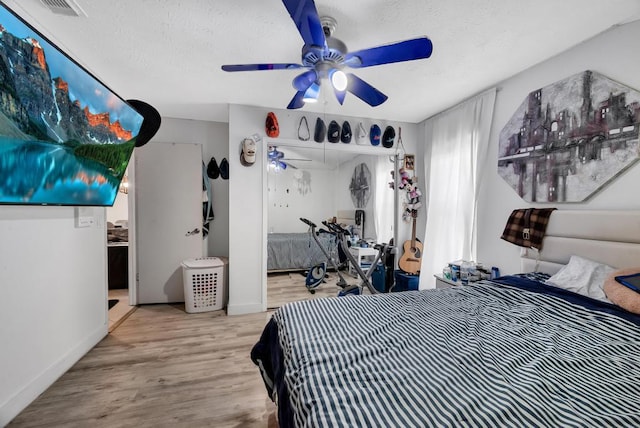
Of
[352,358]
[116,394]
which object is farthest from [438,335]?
[116,394]

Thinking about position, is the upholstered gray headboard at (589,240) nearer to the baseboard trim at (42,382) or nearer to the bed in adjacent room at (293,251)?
the bed in adjacent room at (293,251)

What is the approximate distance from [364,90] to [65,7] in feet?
6.21

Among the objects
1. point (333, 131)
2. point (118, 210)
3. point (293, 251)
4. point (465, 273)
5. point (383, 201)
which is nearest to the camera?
point (465, 273)

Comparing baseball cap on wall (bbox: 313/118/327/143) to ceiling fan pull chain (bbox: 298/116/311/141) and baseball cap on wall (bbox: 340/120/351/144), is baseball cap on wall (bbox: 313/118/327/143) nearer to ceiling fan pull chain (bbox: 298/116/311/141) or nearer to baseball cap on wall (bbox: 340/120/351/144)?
ceiling fan pull chain (bbox: 298/116/311/141)

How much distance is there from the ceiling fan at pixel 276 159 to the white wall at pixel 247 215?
31 cm

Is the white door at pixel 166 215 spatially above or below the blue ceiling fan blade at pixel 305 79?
below

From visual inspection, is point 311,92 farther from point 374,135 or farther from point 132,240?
point 132,240

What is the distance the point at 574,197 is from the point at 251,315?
3.14 metres

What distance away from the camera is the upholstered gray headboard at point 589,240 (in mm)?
1450

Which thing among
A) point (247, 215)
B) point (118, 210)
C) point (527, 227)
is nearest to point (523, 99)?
point (527, 227)

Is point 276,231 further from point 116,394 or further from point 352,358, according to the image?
point 352,358

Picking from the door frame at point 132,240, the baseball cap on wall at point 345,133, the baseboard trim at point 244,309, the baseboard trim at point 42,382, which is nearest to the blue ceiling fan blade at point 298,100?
the baseball cap on wall at point 345,133

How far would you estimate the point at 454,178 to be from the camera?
285 cm

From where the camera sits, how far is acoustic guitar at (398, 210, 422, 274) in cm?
332
